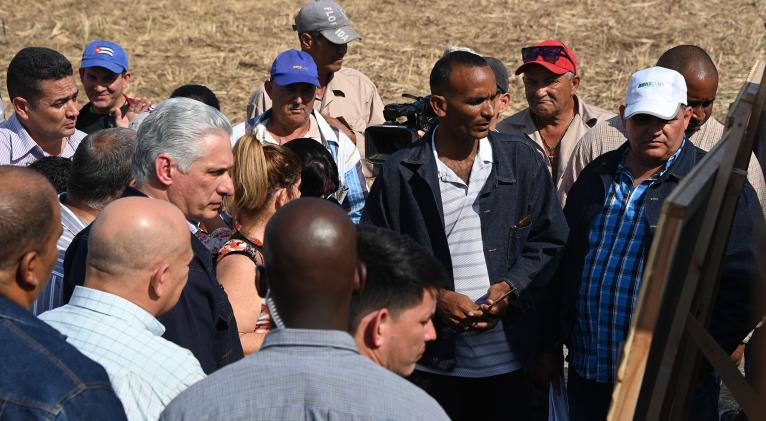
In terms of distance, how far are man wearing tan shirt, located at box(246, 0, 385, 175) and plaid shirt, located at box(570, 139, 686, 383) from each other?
2573 mm

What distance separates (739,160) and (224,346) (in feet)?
6.62

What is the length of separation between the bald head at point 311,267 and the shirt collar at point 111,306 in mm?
784

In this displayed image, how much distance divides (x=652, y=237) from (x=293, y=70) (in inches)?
101

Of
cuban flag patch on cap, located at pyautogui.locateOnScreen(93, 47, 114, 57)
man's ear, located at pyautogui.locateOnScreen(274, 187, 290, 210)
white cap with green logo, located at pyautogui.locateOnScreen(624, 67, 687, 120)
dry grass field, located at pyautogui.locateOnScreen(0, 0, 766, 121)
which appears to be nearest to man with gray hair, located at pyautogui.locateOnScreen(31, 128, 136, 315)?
man's ear, located at pyautogui.locateOnScreen(274, 187, 290, 210)

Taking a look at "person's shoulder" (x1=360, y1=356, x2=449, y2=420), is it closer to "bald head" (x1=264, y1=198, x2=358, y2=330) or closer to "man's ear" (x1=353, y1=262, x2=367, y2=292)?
"bald head" (x1=264, y1=198, x2=358, y2=330)

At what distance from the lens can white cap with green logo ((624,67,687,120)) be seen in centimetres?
455

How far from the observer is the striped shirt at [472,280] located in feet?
15.4

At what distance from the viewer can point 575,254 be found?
4707mm

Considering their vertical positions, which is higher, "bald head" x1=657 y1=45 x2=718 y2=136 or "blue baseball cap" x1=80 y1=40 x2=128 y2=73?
"bald head" x1=657 y1=45 x2=718 y2=136

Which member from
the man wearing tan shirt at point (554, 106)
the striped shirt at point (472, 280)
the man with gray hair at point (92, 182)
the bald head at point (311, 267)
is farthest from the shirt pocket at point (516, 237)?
the bald head at point (311, 267)

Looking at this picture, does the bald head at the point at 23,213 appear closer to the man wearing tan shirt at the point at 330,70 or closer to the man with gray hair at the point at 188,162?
the man with gray hair at the point at 188,162

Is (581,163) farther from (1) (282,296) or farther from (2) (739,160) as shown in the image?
(1) (282,296)

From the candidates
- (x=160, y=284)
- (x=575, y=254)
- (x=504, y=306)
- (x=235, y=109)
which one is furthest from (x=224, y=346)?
(x=235, y=109)

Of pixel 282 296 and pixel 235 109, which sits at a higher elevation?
pixel 282 296
